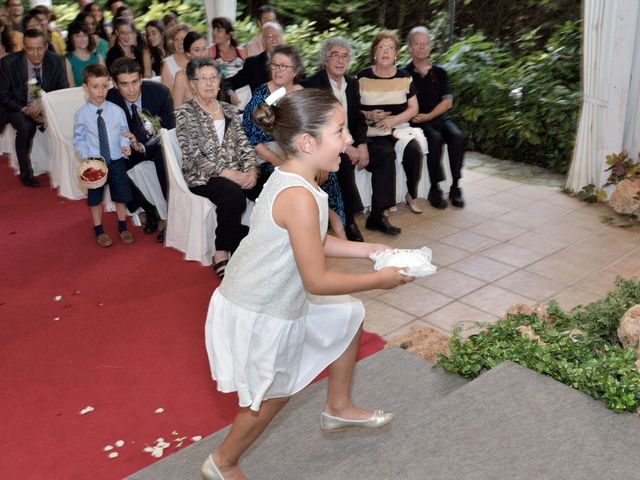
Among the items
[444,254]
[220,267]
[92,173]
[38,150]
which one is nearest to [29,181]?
[38,150]

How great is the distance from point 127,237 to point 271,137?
1362 mm

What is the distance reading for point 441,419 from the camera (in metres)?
3.00

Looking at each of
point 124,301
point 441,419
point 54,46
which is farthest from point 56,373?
point 54,46

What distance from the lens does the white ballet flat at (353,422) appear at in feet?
10.3

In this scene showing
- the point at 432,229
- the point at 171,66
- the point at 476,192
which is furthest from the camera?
the point at 171,66

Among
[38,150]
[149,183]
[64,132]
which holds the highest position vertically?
[64,132]

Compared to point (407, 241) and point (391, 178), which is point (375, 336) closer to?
point (407, 241)

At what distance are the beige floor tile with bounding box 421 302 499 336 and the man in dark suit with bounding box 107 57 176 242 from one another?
226 centimetres

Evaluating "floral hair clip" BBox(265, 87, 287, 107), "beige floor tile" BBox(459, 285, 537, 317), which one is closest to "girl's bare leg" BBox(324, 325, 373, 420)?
"floral hair clip" BBox(265, 87, 287, 107)

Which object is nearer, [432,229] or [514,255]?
[514,255]

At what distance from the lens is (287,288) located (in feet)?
8.83

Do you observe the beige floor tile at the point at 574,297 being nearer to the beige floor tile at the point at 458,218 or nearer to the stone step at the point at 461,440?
the beige floor tile at the point at 458,218

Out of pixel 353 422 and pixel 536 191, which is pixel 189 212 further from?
pixel 536 191

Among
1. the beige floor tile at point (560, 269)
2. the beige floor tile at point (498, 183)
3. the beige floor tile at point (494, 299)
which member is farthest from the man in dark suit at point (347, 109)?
the beige floor tile at point (498, 183)
